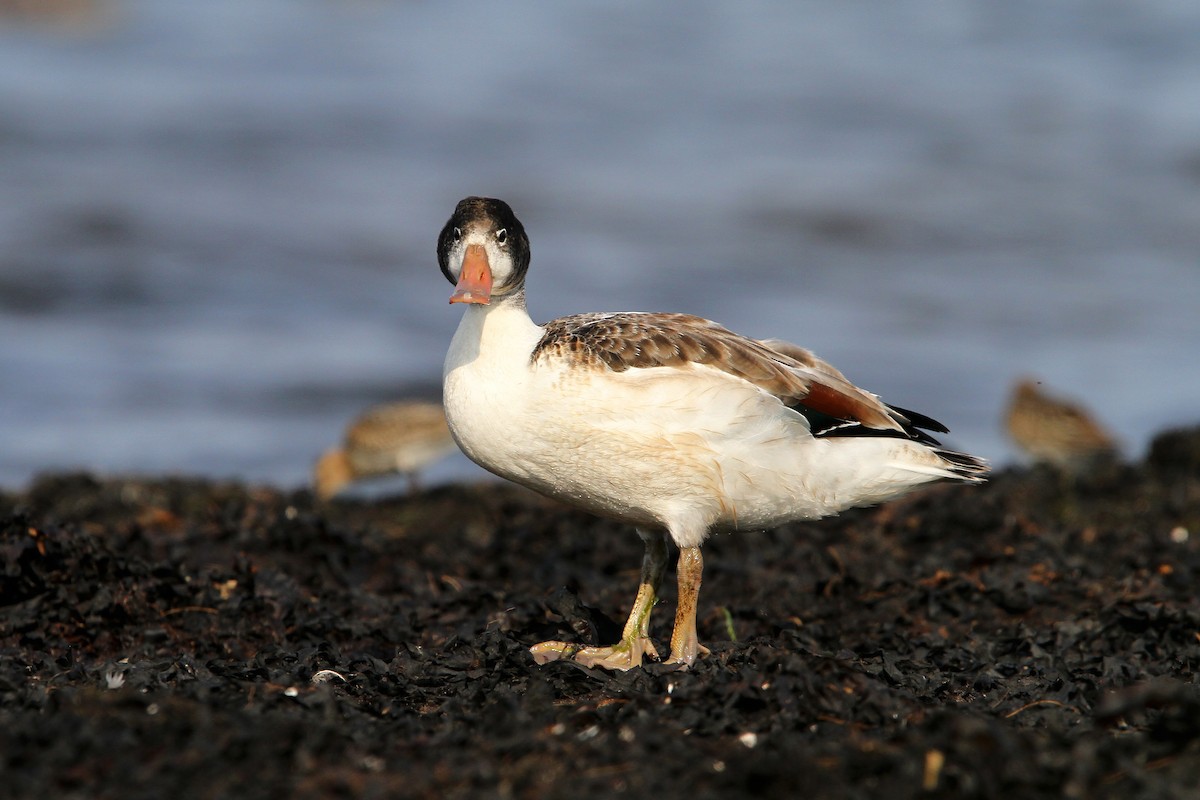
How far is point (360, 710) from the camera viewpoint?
426cm

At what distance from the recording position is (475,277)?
5020mm

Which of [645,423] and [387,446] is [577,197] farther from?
[645,423]

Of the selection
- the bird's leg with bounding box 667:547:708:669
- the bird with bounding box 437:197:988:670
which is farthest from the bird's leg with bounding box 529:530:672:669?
the bird's leg with bounding box 667:547:708:669

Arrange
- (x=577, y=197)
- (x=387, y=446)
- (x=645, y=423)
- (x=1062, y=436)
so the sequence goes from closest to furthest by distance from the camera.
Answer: (x=645, y=423) → (x=1062, y=436) → (x=387, y=446) → (x=577, y=197)

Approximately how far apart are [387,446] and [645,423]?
6.83m

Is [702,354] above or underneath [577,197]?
underneath

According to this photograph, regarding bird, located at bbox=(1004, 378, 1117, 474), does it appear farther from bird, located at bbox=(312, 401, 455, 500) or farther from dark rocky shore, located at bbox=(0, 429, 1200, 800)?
bird, located at bbox=(312, 401, 455, 500)

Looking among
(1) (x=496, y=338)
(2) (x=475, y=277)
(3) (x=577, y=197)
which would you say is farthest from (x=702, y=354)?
(3) (x=577, y=197)

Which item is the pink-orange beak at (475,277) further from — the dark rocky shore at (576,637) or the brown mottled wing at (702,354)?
the dark rocky shore at (576,637)


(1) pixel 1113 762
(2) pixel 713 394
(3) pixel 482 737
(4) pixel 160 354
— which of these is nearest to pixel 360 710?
(3) pixel 482 737

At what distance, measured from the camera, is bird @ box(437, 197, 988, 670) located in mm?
4984

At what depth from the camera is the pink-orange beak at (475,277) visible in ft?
16.2

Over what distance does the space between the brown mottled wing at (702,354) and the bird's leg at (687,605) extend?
0.73 meters

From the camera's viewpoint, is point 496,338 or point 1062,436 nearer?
point 496,338
